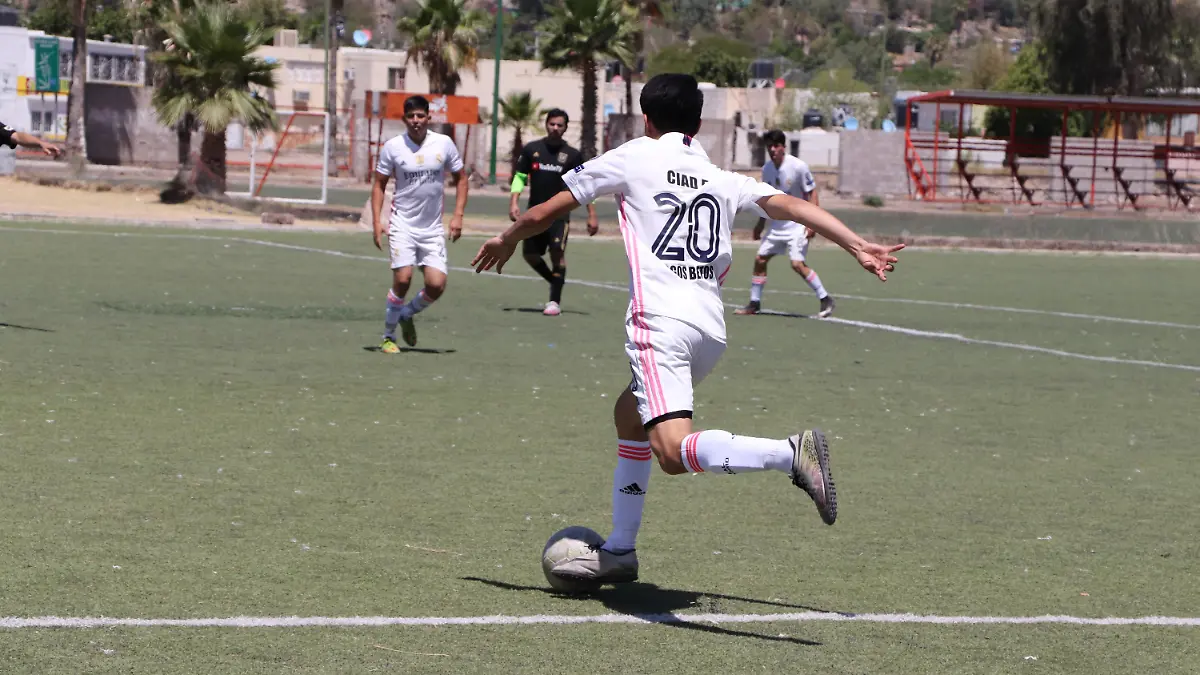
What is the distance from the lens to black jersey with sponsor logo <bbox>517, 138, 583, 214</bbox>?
1861cm

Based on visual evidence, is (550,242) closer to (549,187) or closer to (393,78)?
(549,187)

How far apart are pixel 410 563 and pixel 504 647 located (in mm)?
1329

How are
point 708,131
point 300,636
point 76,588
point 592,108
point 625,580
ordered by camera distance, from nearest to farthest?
point 300,636 < point 76,588 < point 625,580 < point 592,108 < point 708,131

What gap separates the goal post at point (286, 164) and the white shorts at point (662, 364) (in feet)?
104

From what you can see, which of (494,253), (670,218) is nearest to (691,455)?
(670,218)

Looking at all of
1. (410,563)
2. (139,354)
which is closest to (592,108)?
(139,354)

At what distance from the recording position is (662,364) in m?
6.30

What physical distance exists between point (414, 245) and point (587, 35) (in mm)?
50145

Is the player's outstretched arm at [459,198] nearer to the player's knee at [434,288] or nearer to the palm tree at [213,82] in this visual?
the player's knee at [434,288]

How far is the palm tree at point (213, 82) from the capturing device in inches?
1470

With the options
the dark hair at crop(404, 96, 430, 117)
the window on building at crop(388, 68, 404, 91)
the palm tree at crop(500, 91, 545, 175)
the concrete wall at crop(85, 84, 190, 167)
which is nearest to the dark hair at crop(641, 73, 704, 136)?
the dark hair at crop(404, 96, 430, 117)

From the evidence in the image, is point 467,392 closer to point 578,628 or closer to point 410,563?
point 410,563

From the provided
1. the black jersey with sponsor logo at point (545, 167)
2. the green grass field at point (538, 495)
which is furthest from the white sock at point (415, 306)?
the black jersey with sponsor logo at point (545, 167)

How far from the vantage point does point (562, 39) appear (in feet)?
212
